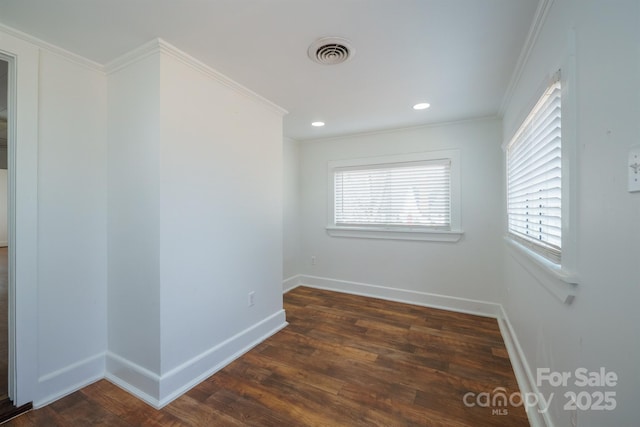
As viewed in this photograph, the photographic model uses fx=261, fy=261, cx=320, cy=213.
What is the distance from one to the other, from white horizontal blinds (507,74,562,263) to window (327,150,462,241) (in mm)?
1082

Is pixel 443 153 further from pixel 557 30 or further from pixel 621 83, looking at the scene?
pixel 621 83

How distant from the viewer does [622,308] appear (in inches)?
30.2

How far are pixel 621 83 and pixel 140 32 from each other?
2.26 metres

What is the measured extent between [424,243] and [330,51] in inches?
102

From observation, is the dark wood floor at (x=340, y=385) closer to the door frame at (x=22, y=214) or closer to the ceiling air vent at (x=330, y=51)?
the door frame at (x=22, y=214)

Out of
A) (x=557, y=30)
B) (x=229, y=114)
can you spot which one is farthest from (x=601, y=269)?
(x=229, y=114)

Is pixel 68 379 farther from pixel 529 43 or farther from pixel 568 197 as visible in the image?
pixel 529 43

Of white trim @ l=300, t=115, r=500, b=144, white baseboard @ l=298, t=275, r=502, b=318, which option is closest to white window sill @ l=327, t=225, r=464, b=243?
white baseboard @ l=298, t=275, r=502, b=318

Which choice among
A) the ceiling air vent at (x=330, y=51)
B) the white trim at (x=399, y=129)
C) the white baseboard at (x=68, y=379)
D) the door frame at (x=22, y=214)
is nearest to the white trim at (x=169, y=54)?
the door frame at (x=22, y=214)

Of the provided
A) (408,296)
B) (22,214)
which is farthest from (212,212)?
(408,296)

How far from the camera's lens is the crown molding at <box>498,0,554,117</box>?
134 cm

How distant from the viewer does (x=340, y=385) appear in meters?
1.88

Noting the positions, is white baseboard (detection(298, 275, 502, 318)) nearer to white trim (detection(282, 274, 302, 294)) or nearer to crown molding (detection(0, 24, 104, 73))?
white trim (detection(282, 274, 302, 294))

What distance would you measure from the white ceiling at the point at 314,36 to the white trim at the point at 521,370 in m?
2.12
